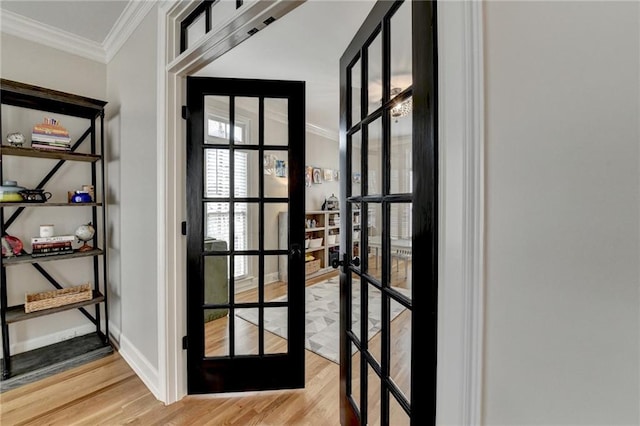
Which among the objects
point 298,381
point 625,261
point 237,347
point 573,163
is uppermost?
point 573,163

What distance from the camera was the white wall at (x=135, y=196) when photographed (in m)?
1.79

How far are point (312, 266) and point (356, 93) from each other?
3686 mm

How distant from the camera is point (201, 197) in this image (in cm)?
169

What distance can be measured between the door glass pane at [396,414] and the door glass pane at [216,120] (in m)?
1.60

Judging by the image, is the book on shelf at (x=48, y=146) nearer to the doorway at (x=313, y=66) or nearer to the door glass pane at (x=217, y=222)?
the doorway at (x=313, y=66)

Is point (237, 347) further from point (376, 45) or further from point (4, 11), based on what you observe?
point (4, 11)

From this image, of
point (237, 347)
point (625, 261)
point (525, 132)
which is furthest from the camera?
point (237, 347)

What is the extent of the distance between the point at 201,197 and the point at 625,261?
176cm

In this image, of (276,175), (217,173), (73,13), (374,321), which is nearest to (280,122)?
(276,175)

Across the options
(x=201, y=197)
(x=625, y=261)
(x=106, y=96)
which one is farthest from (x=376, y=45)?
(x=106, y=96)

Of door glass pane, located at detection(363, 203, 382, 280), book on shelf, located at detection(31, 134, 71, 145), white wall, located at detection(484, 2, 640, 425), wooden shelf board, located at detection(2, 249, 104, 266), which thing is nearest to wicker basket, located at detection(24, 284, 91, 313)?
wooden shelf board, located at detection(2, 249, 104, 266)

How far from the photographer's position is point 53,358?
2035 millimetres

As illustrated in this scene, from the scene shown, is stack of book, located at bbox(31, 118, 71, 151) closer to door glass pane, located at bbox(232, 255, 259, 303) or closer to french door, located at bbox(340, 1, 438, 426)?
door glass pane, located at bbox(232, 255, 259, 303)

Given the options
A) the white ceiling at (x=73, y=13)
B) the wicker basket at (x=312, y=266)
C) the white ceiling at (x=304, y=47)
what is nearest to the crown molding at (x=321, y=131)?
the white ceiling at (x=304, y=47)
